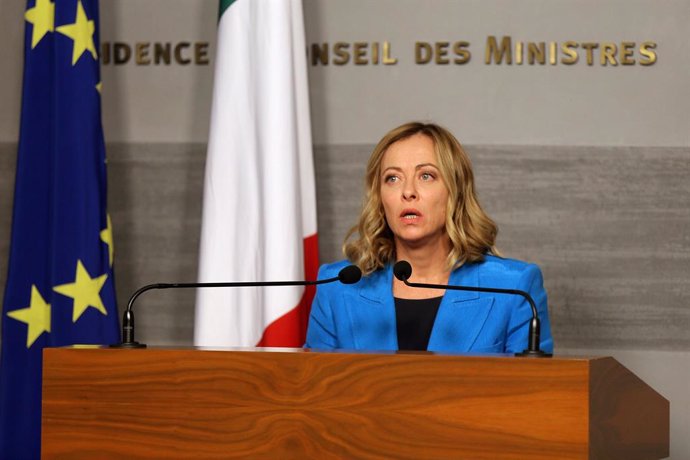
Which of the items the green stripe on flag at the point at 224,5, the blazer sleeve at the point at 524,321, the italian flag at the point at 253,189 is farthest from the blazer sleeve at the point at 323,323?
the green stripe on flag at the point at 224,5

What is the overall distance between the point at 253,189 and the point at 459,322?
53.0 inches

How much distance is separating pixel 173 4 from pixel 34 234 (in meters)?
1.27

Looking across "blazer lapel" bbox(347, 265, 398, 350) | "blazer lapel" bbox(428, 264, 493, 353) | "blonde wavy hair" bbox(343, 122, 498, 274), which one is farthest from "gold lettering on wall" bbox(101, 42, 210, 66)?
Answer: "blazer lapel" bbox(428, 264, 493, 353)

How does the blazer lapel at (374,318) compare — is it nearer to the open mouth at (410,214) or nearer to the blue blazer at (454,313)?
the blue blazer at (454,313)

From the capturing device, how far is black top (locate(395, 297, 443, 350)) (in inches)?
129

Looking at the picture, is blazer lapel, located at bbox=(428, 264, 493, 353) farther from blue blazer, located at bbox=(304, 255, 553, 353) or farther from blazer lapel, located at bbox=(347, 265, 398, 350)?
blazer lapel, located at bbox=(347, 265, 398, 350)

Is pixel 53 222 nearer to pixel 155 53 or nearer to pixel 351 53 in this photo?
pixel 155 53

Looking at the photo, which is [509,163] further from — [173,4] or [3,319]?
[3,319]

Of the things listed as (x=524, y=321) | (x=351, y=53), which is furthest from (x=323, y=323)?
(x=351, y=53)

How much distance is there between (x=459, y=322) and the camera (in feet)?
10.5

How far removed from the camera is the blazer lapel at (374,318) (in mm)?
3295

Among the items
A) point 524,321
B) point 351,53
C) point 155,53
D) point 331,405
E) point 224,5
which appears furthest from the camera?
point 155,53

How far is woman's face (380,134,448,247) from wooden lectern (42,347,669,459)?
45.2 inches

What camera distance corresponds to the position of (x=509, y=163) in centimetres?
462
